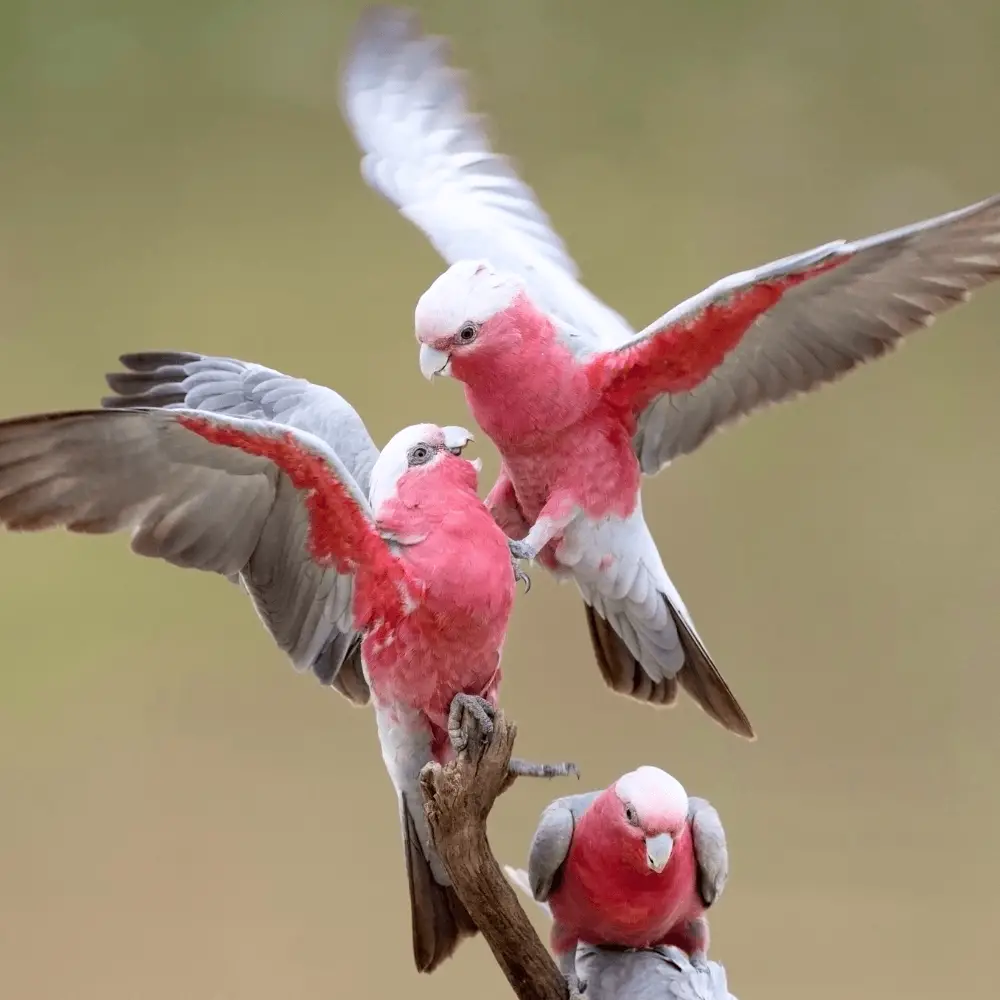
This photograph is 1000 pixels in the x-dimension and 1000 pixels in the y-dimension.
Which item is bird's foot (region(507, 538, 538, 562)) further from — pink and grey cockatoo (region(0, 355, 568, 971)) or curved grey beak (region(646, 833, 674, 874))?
curved grey beak (region(646, 833, 674, 874))

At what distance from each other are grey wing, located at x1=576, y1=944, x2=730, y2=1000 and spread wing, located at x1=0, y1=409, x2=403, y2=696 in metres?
0.65

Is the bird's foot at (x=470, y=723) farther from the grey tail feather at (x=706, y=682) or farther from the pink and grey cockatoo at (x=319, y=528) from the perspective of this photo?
the grey tail feather at (x=706, y=682)

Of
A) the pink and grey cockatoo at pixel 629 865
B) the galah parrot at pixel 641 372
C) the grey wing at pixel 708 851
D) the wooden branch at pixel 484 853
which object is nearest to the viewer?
the wooden branch at pixel 484 853

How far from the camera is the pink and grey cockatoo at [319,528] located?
4.47 ft

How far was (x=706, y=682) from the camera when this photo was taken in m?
1.84

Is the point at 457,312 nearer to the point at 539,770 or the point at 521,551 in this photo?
the point at 521,551

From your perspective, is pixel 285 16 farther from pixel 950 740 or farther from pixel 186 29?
pixel 950 740

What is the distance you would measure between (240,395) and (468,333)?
1.65ft

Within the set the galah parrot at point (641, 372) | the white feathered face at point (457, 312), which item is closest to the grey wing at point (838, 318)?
the galah parrot at point (641, 372)

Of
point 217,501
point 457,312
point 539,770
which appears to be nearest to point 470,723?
point 539,770

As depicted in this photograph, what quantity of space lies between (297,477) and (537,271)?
31.2 inches

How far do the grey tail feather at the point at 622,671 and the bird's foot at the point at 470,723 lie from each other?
0.44 m

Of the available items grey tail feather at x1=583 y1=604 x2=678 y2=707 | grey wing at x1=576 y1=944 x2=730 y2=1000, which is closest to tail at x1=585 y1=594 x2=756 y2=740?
grey tail feather at x1=583 y1=604 x2=678 y2=707

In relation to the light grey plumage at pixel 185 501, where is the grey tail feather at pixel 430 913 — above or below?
below
